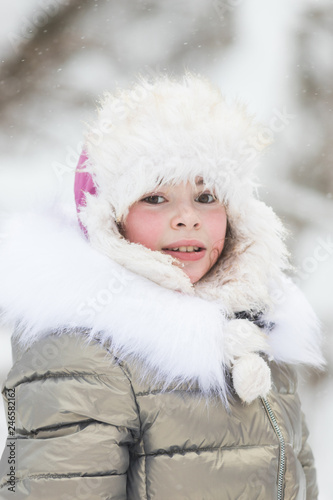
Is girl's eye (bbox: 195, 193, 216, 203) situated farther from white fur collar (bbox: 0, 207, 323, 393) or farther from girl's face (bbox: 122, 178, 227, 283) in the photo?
white fur collar (bbox: 0, 207, 323, 393)

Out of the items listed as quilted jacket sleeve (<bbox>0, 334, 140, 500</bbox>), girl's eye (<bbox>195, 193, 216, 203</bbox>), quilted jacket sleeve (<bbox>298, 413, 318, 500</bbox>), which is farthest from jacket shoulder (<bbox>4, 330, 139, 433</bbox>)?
quilted jacket sleeve (<bbox>298, 413, 318, 500</bbox>)

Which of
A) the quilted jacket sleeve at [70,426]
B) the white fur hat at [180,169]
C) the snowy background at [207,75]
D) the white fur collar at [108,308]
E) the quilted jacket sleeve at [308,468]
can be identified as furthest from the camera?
the snowy background at [207,75]

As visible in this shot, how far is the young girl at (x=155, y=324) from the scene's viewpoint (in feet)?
3.65

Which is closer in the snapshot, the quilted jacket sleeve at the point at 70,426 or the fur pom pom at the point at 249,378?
the quilted jacket sleeve at the point at 70,426

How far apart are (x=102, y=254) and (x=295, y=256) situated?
6.42 feet

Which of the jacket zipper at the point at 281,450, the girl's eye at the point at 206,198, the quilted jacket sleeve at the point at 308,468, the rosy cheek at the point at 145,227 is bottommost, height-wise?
the quilted jacket sleeve at the point at 308,468

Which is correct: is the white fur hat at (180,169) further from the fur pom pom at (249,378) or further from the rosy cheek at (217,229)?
the fur pom pom at (249,378)

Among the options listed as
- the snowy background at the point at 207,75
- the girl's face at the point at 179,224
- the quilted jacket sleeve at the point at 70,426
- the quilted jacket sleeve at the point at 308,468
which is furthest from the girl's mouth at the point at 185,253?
the snowy background at the point at 207,75

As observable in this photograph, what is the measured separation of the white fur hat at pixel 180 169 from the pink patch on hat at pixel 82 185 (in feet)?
0.07

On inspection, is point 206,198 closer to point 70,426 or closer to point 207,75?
point 70,426

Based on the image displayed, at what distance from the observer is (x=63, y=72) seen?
2.53m

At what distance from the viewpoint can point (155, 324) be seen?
1.20 meters

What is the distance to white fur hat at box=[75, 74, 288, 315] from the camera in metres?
1.32

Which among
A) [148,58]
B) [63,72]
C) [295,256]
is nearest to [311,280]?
[295,256]
